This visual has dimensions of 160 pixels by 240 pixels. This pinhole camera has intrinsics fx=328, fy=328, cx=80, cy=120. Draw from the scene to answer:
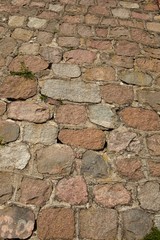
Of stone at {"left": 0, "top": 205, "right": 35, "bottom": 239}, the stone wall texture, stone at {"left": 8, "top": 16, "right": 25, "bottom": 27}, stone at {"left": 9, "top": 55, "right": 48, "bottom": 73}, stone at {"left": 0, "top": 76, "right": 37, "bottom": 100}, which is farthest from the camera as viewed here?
stone at {"left": 8, "top": 16, "right": 25, "bottom": 27}

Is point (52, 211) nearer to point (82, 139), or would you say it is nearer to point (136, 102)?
point (82, 139)

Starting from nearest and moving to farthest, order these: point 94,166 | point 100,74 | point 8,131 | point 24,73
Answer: point 94,166 → point 8,131 → point 24,73 → point 100,74

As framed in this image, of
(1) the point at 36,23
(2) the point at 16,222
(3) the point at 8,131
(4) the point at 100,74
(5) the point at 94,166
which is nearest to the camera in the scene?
(2) the point at 16,222

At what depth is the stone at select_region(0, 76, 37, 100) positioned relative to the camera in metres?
3.32

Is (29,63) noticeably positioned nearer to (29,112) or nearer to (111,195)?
(29,112)

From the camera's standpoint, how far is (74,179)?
2.65m

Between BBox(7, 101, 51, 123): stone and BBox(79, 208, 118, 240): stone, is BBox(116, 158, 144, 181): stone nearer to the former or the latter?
BBox(79, 208, 118, 240): stone

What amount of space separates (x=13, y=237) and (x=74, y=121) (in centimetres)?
124

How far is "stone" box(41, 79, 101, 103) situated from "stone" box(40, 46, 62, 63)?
0.43 meters

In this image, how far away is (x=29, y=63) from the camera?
12.4ft

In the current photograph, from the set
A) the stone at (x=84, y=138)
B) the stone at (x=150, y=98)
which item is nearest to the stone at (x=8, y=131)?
the stone at (x=84, y=138)

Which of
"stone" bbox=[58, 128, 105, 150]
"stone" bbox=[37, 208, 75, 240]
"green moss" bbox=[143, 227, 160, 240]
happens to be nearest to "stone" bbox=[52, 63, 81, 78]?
"stone" bbox=[58, 128, 105, 150]

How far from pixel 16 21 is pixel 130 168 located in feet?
9.32

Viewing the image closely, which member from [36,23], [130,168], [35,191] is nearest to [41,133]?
[35,191]
